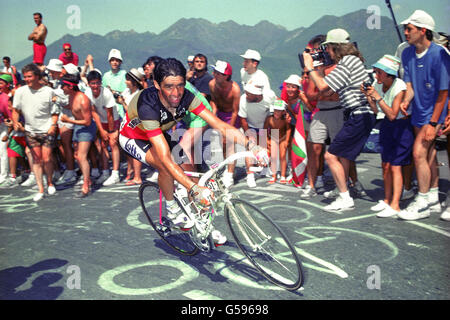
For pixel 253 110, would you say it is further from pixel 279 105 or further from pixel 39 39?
pixel 39 39

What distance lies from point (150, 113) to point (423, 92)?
3407 millimetres

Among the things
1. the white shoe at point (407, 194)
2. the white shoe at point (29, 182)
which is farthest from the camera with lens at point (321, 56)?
the white shoe at point (29, 182)

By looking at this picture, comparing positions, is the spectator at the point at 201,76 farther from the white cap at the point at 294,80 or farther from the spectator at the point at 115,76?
the spectator at the point at 115,76

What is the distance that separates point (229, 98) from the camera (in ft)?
22.2

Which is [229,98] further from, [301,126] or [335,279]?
[335,279]

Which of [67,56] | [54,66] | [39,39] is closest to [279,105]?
[54,66]

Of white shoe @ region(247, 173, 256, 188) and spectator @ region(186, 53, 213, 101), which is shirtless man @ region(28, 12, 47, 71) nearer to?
spectator @ region(186, 53, 213, 101)

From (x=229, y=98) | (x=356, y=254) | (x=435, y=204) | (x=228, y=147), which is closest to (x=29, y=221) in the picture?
(x=228, y=147)

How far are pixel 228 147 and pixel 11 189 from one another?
439 centimetres

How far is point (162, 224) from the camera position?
404cm

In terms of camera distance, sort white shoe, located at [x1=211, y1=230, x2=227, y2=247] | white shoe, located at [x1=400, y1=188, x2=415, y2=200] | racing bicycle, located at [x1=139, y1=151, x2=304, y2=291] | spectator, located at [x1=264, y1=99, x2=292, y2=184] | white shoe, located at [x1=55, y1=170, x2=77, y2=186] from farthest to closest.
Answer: white shoe, located at [x1=55, y1=170, x2=77, y2=186], spectator, located at [x1=264, y1=99, x2=292, y2=184], white shoe, located at [x1=400, y1=188, x2=415, y2=200], white shoe, located at [x1=211, y1=230, x2=227, y2=247], racing bicycle, located at [x1=139, y1=151, x2=304, y2=291]

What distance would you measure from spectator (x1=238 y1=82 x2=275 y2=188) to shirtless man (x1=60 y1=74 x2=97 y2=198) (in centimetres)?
277

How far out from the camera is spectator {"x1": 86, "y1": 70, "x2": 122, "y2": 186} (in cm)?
680

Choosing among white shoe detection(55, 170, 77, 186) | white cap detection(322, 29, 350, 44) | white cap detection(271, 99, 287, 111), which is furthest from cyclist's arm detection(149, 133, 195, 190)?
white shoe detection(55, 170, 77, 186)
